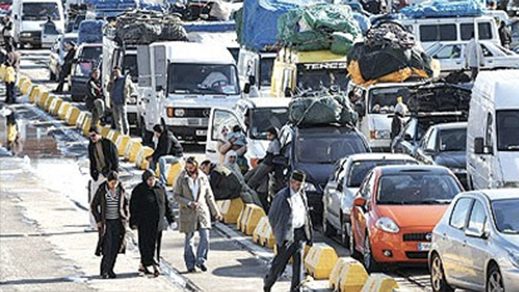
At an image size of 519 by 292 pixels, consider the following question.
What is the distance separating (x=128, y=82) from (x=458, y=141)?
1287cm

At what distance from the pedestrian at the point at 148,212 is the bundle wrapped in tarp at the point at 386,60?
1300cm

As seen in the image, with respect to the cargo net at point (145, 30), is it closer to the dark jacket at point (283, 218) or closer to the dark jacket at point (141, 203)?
the dark jacket at point (141, 203)

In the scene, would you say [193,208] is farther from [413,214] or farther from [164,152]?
[164,152]

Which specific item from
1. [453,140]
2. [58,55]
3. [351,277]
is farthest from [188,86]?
[351,277]

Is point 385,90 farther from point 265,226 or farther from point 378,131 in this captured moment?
point 265,226

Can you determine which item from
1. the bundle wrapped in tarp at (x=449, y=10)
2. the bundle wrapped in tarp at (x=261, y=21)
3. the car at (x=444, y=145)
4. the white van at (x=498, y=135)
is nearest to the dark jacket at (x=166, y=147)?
the car at (x=444, y=145)

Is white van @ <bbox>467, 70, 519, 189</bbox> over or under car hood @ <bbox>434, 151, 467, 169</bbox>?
over

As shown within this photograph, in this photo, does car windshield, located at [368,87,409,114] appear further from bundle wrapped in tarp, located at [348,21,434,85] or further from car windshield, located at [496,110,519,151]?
car windshield, located at [496,110,519,151]

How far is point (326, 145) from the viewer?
26.5m

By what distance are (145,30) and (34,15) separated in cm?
2795

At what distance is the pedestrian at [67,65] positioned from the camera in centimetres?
5116

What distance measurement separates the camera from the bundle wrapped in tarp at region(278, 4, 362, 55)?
3556 centimetres

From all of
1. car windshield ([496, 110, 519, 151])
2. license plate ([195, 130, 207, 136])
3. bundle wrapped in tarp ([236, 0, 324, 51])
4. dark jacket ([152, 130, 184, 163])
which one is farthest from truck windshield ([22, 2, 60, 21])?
car windshield ([496, 110, 519, 151])

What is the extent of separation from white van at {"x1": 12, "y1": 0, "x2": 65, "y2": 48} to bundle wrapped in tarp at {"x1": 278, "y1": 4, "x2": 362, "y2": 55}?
3256cm
